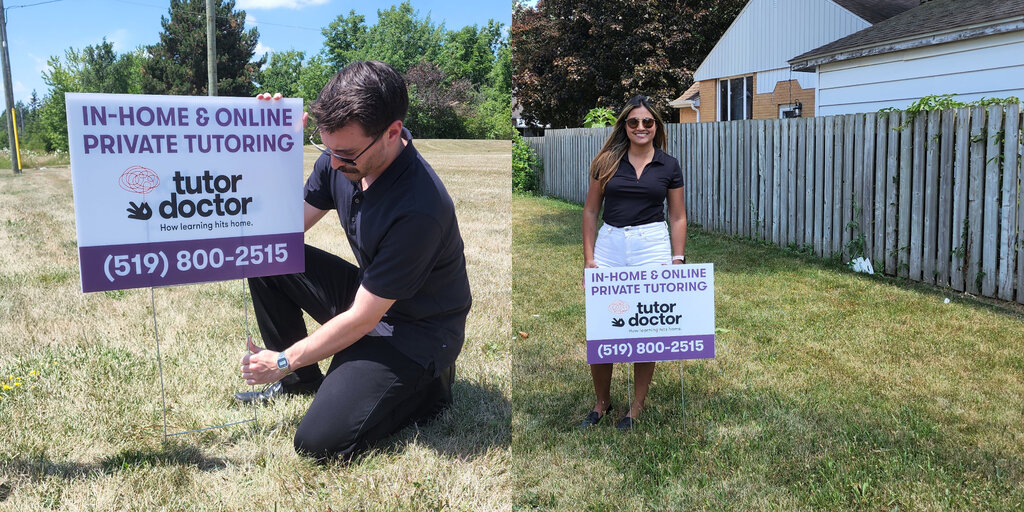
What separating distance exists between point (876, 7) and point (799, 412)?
55.4ft

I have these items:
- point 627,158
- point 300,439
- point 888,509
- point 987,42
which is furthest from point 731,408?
point 987,42

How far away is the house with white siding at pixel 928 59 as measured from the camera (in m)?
9.08

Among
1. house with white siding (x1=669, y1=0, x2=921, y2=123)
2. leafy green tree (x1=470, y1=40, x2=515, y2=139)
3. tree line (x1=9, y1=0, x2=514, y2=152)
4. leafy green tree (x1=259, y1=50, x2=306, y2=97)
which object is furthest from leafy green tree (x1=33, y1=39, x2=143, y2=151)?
house with white siding (x1=669, y1=0, x2=921, y2=123)

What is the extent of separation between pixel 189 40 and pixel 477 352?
3837 cm

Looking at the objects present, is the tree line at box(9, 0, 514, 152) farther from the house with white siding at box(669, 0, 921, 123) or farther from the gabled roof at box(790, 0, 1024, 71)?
the gabled roof at box(790, 0, 1024, 71)

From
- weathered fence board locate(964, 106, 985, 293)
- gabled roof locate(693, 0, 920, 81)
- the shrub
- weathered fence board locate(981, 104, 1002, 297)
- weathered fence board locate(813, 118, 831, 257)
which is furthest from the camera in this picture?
gabled roof locate(693, 0, 920, 81)

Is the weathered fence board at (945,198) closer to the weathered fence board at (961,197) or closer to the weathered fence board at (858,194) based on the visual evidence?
the weathered fence board at (961,197)

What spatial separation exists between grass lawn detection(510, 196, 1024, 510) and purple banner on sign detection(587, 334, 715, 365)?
0.32m

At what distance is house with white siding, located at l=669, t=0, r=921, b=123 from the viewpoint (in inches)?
693

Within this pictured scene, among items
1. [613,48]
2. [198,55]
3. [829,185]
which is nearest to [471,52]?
[613,48]

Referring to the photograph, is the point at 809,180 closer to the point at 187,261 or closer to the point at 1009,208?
the point at 1009,208

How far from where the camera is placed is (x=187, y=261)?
3.05 metres

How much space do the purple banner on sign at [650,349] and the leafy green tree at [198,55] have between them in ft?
115

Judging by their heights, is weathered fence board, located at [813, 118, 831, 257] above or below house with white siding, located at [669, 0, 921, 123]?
below
